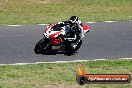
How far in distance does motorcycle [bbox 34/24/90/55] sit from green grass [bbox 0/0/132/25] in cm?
483

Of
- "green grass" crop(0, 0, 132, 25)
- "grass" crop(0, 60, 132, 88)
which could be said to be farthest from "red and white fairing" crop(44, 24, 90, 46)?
"green grass" crop(0, 0, 132, 25)

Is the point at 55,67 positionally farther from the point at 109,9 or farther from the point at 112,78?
the point at 109,9

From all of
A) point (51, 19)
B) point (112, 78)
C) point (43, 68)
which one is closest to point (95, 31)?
point (51, 19)

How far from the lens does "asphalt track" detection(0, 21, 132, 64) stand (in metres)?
17.5

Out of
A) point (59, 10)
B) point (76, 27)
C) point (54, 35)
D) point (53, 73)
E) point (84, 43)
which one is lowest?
point (59, 10)

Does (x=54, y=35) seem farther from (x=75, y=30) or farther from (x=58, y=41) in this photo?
(x=75, y=30)

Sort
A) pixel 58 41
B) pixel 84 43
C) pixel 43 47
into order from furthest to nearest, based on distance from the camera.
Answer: pixel 84 43, pixel 43 47, pixel 58 41

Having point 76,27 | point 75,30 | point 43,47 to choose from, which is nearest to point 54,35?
point 43,47

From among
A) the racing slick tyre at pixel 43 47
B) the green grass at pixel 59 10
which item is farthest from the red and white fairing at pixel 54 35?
the green grass at pixel 59 10

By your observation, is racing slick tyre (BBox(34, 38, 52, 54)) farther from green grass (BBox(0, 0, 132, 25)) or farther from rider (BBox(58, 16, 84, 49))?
green grass (BBox(0, 0, 132, 25))

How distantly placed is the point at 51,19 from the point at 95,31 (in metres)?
3.20

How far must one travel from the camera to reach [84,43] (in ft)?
63.9

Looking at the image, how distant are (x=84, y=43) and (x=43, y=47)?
92.1 inches

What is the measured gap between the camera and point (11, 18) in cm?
2353
